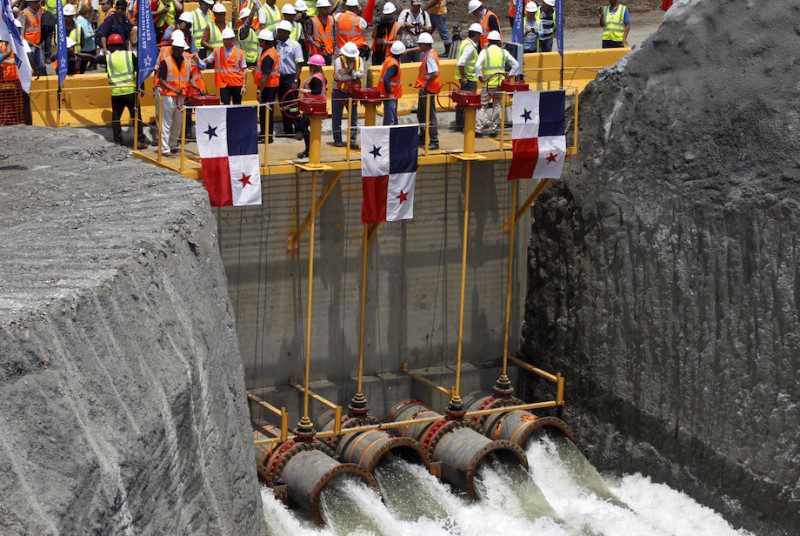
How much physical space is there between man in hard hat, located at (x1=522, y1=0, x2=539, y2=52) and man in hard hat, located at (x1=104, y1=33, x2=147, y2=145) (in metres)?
7.40

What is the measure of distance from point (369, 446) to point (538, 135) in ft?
16.7

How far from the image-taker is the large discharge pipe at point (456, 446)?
21.0 metres

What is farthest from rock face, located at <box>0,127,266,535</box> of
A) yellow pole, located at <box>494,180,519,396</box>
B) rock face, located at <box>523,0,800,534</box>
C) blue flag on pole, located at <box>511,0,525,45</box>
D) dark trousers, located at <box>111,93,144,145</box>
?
blue flag on pole, located at <box>511,0,525,45</box>

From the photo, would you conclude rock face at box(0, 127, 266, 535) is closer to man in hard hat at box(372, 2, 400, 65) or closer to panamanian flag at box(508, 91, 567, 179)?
panamanian flag at box(508, 91, 567, 179)

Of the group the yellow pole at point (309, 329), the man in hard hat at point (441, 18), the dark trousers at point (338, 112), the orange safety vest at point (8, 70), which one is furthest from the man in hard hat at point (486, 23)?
the orange safety vest at point (8, 70)

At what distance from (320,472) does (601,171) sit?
626 cm

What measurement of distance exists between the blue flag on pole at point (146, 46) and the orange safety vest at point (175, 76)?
216mm

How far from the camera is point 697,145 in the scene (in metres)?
20.4

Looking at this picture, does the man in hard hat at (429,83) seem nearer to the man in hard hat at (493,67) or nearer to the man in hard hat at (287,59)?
the man in hard hat at (493,67)

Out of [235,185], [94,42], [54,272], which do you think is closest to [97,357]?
[54,272]

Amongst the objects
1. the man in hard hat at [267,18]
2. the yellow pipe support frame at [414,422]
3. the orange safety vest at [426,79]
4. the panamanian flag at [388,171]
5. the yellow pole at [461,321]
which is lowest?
the yellow pipe support frame at [414,422]

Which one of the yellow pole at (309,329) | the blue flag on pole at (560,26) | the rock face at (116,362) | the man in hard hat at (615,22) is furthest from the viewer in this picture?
the man in hard hat at (615,22)

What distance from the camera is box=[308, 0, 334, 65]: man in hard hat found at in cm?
2339

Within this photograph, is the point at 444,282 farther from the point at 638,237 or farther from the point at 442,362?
the point at 638,237
